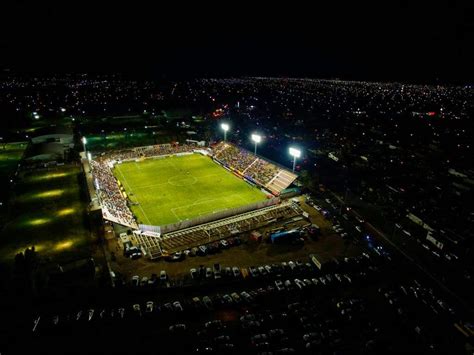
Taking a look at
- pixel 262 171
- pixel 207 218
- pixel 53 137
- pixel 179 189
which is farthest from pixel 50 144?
pixel 207 218

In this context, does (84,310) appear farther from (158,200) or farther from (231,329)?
(158,200)

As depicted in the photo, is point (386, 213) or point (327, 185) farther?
point (327, 185)

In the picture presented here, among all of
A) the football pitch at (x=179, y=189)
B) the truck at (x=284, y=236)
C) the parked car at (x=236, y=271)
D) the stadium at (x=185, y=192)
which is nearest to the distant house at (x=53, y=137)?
the stadium at (x=185, y=192)

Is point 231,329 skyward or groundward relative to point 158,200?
skyward

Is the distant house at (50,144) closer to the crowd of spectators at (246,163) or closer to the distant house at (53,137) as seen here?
the distant house at (53,137)

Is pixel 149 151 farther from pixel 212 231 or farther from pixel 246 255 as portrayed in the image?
pixel 246 255

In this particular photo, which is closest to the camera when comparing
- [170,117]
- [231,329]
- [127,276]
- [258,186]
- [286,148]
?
[231,329]

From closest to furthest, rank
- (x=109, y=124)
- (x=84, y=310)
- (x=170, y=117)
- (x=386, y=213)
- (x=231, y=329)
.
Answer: (x=231, y=329) → (x=84, y=310) → (x=386, y=213) → (x=109, y=124) → (x=170, y=117)

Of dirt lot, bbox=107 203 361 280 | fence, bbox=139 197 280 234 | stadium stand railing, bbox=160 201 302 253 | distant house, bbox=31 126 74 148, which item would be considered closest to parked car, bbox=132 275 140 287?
dirt lot, bbox=107 203 361 280

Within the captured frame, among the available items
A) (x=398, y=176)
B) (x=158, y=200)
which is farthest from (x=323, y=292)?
(x=398, y=176)
